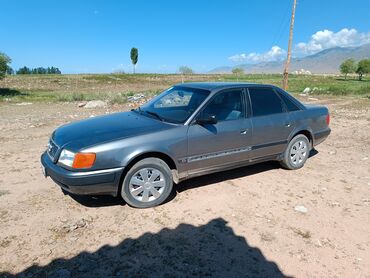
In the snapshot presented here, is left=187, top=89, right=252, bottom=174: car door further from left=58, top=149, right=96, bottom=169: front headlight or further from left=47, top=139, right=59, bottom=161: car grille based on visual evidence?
left=47, top=139, right=59, bottom=161: car grille

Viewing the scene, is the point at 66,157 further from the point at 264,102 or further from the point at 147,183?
the point at 264,102

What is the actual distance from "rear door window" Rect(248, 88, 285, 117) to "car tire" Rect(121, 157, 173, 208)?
189 cm

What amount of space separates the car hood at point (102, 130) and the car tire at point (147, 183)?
448mm

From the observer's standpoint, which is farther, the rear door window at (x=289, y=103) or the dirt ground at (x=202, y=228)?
the rear door window at (x=289, y=103)

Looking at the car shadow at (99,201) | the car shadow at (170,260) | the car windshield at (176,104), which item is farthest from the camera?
the car windshield at (176,104)

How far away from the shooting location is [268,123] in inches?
210

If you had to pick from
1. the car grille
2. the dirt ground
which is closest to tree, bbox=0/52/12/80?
the dirt ground

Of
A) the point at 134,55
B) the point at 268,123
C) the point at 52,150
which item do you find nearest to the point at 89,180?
the point at 52,150

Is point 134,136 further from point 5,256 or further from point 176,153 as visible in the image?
point 5,256

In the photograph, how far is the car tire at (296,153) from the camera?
5.86m

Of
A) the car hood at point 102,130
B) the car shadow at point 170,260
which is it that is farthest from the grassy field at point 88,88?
the car shadow at point 170,260

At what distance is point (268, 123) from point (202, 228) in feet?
7.55

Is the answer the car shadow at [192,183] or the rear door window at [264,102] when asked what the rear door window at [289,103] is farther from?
the car shadow at [192,183]

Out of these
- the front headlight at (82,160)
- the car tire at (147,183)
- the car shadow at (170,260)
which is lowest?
the car shadow at (170,260)
